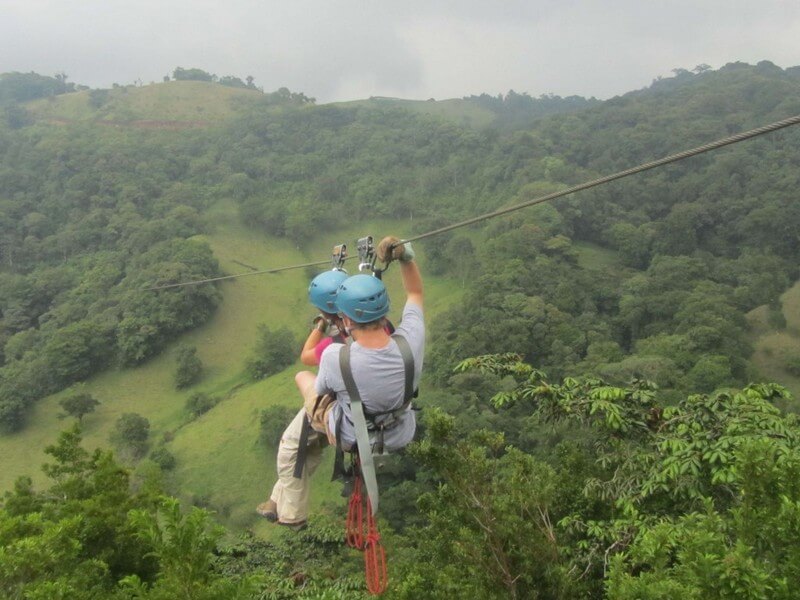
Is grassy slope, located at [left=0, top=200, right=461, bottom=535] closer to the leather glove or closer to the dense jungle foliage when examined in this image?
the dense jungle foliage

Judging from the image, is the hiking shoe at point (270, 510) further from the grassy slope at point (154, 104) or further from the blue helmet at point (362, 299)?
the grassy slope at point (154, 104)

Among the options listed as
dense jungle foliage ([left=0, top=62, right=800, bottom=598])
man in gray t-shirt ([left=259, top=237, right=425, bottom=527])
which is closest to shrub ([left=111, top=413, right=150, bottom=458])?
dense jungle foliage ([left=0, top=62, right=800, bottom=598])

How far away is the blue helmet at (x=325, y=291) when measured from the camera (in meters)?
3.30

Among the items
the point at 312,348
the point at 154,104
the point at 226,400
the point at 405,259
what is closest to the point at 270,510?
the point at 312,348

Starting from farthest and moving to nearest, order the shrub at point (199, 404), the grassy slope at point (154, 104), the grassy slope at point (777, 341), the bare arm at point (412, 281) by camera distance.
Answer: the grassy slope at point (154, 104) → the shrub at point (199, 404) → the grassy slope at point (777, 341) → the bare arm at point (412, 281)

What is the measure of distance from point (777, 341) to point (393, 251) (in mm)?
24624

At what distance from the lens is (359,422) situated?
111 inches

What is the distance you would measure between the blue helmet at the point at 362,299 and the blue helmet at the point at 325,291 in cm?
46

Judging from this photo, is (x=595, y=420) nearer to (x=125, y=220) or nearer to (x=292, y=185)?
(x=125, y=220)

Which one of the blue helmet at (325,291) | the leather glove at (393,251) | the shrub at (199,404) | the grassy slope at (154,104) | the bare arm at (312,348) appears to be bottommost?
the shrub at (199,404)

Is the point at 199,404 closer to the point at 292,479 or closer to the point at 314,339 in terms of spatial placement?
the point at 292,479

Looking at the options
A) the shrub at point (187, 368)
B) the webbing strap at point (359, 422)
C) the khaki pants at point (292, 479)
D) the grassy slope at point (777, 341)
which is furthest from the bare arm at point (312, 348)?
the shrub at point (187, 368)

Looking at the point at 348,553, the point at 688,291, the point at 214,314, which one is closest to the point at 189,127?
the point at 214,314

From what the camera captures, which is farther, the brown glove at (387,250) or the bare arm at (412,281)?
the bare arm at (412,281)
